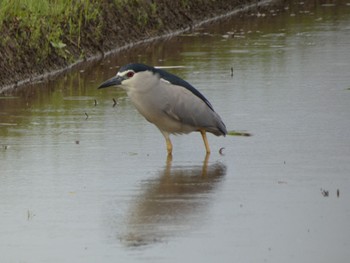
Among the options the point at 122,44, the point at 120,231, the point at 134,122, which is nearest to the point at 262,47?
the point at 122,44

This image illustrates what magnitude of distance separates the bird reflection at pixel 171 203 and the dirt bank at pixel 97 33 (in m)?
5.08

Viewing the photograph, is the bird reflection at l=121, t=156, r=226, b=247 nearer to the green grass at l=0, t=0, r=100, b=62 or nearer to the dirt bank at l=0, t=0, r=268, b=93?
the dirt bank at l=0, t=0, r=268, b=93

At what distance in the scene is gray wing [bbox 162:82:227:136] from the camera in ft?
41.4

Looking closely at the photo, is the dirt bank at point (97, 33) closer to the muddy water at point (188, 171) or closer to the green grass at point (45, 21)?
the green grass at point (45, 21)

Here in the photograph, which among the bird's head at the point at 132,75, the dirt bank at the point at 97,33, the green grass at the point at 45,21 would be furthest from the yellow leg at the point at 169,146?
the green grass at the point at 45,21

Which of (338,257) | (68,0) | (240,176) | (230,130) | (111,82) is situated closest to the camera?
(338,257)

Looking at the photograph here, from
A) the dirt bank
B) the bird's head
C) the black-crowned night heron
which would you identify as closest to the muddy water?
the black-crowned night heron

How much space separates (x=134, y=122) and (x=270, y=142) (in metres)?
1.85

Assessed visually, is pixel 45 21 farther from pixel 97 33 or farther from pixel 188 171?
pixel 188 171

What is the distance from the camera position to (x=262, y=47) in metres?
20.1

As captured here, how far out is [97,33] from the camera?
19.4 meters

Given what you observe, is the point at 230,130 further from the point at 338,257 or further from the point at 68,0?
the point at 68,0

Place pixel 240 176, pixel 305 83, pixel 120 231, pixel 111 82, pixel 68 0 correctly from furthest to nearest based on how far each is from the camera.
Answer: pixel 68 0 → pixel 305 83 → pixel 111 82 → pixel 240 176 → pixel 120 231

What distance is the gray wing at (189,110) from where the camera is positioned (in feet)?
41.4
